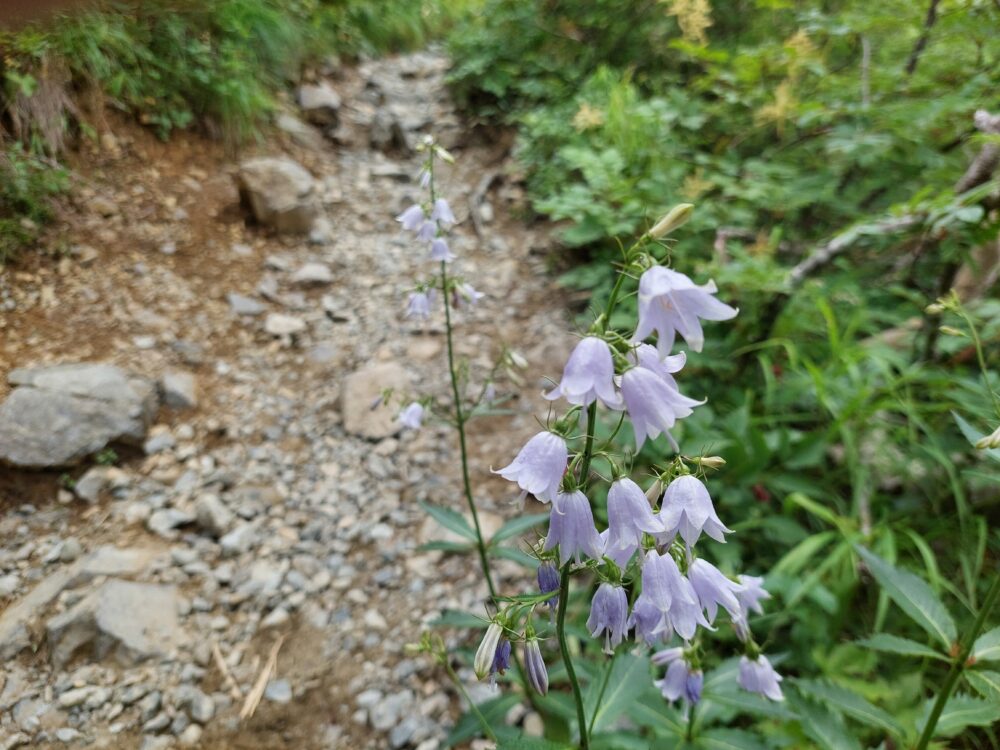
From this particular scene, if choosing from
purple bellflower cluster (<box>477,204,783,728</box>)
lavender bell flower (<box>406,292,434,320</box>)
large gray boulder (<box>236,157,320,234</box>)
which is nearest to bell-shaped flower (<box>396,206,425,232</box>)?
lavender bell flower (<box>406,292,434,320</box>)

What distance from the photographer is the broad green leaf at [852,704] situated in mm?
1460

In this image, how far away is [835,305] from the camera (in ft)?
11.2

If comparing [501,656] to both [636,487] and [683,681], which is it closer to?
[636,487]

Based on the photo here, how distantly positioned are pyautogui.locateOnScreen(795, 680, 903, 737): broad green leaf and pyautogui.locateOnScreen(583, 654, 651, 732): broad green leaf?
1.45 feet

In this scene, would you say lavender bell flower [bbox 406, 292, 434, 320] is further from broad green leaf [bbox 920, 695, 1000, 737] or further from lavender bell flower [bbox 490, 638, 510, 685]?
broad green leaf [bbox 920, 695, 1000, 737]

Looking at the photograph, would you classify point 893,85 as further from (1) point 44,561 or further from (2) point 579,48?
(1) point 44,561

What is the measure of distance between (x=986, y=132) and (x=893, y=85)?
1209 mm

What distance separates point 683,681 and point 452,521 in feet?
2.90

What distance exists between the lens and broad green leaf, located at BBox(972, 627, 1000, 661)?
1.27 meters

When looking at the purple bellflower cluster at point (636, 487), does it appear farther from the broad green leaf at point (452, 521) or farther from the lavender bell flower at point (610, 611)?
the broad green leaf at point (452, 521)

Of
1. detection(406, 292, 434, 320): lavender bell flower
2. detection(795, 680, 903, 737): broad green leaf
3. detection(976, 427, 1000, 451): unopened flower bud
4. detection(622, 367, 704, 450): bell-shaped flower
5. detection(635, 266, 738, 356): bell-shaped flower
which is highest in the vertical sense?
detection(635, 266, 738, 356): bell-shaped flower

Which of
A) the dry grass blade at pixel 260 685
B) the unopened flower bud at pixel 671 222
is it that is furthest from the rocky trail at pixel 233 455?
the unopened flower bud at pixel 671 222

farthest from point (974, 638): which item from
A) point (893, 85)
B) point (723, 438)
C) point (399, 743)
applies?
point (893, 85)

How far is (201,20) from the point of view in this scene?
4383 mm
